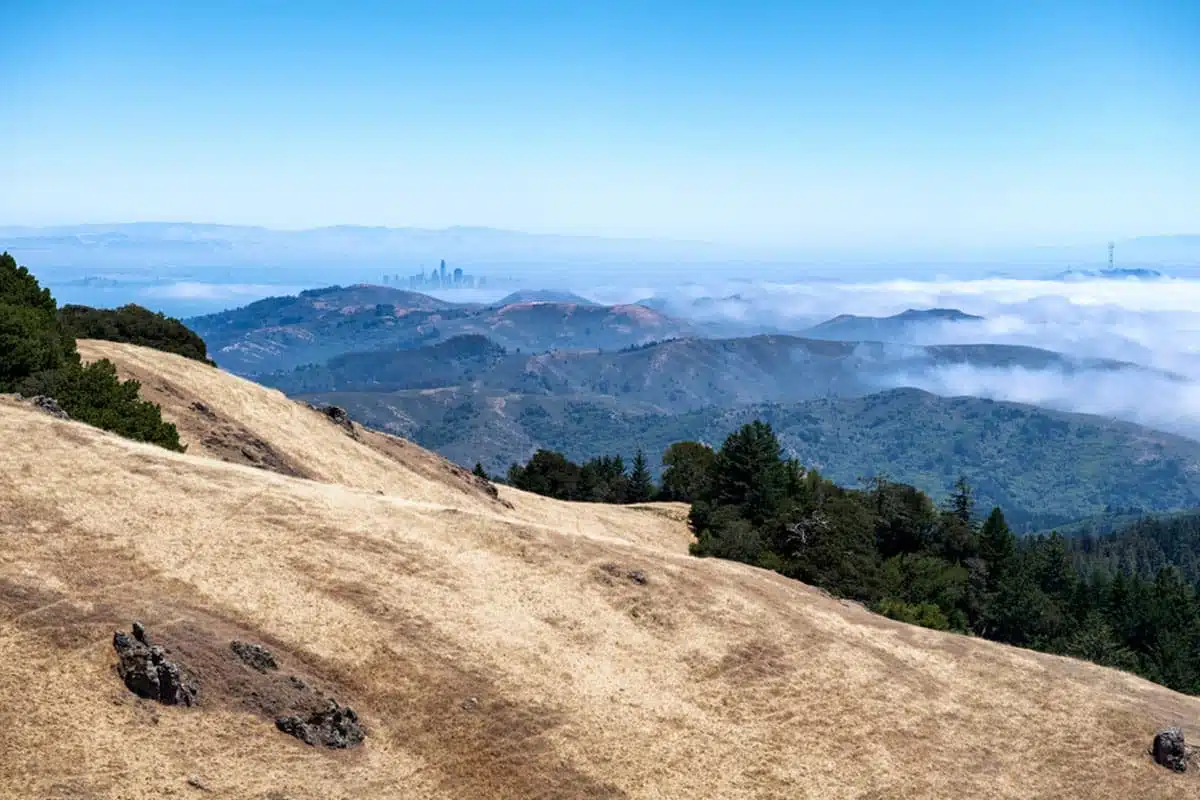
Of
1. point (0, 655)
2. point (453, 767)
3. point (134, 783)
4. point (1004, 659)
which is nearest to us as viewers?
point (134, 783)

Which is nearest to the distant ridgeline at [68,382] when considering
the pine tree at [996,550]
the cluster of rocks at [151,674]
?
the cluster of rocks at [151,674]

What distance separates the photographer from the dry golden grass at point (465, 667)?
29609 millimetres

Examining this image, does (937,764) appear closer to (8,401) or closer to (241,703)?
(241,703)

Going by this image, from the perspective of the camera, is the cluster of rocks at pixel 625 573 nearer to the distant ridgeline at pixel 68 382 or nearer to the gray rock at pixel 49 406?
the distant ridgeline at pixel 68 382

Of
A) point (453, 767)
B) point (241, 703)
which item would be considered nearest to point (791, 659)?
point (453, 767)

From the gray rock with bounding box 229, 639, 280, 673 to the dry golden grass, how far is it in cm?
76

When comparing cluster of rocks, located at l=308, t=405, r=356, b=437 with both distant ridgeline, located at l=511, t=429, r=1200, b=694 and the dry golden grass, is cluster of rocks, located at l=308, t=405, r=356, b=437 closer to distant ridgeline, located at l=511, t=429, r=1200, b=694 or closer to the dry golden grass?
distant ridgeline, located at l=511, t=429, r=1200, b=694

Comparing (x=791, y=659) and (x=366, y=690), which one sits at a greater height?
(x=366, y=690)

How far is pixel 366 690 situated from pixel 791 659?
2045 centimetres

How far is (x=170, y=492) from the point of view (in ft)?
142

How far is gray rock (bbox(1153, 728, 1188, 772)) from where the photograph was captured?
40.2 meters

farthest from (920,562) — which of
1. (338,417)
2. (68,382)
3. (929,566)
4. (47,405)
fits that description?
(47,405)

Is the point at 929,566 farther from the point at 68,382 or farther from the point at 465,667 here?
the point at 68,382

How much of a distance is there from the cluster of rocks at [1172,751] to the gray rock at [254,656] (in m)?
37.8
